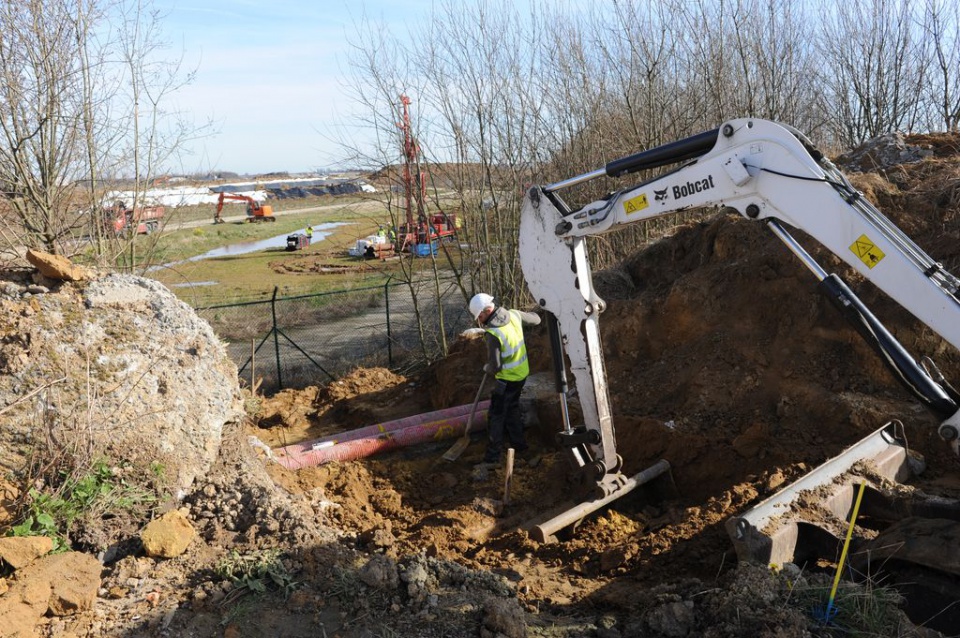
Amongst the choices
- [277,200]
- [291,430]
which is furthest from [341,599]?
[277,200]

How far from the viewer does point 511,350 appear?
811cm

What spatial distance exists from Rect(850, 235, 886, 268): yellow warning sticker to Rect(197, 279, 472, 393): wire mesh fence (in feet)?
30.6

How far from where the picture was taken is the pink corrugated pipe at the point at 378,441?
8203 millimetres

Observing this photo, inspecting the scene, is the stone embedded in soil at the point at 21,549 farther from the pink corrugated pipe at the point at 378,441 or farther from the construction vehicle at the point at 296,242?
the construction vehicle at the point at 296,242

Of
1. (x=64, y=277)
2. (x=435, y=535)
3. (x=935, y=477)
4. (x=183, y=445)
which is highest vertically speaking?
(x=64, y=277)

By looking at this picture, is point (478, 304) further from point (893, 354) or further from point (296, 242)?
point (296, 242)

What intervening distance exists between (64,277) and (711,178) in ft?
18.3

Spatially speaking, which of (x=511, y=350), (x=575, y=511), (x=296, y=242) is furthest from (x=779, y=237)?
(x=296, y=242)

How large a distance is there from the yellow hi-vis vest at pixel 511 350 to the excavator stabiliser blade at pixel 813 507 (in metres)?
3.42

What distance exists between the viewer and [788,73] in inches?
648

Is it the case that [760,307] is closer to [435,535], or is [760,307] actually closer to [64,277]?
[435,535]

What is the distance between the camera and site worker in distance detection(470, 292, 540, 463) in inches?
316

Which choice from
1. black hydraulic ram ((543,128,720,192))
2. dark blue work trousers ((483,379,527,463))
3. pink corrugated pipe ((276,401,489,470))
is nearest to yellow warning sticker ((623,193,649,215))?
black hydraulic ram ((543,128,720,192))

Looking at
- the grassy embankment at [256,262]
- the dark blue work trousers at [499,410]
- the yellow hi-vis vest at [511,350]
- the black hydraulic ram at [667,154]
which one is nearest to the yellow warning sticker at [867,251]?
the black hydraulic ram at [667,154]
